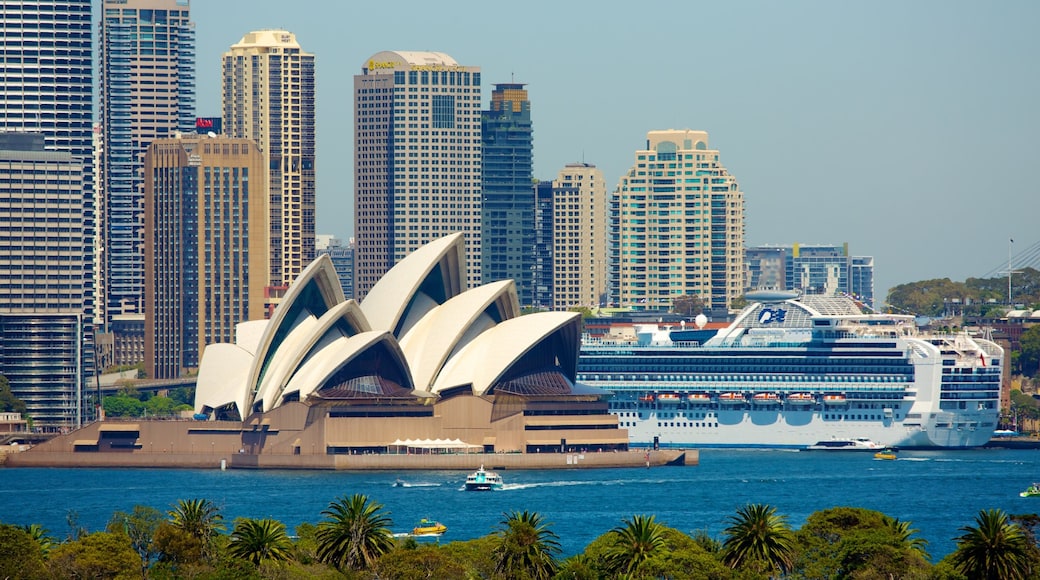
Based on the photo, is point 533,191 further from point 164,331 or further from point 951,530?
point 951,530

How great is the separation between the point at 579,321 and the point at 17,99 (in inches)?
3103

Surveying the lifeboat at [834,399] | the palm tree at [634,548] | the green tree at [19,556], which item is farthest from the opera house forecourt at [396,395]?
the palm tree at [634,548]

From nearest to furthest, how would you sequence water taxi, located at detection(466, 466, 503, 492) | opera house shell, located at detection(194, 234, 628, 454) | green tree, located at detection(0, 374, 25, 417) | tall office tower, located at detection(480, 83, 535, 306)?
water taxi, located at detection(466, 466, 503, 492) → opera house shell, located at detection(194, 234, 628, 454) → green tree, located at detection(0, 374, 25, 417) → tall office tower, located at detection(480, 83, 535, 306)

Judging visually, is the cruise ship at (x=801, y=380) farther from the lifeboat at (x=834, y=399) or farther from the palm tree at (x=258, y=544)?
the palm tree at (x=258, y=544)

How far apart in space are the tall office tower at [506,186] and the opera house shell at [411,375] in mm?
81200

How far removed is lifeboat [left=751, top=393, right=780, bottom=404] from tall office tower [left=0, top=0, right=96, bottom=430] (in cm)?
6341

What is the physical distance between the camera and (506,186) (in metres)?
185

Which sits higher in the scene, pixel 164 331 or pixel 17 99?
pixel 17 99

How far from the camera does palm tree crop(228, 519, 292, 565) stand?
4781cm

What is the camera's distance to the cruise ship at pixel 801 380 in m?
114

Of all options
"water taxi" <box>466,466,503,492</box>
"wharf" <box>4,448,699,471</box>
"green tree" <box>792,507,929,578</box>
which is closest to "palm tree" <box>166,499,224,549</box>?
"green tree" <box>792,507,929,578</box>

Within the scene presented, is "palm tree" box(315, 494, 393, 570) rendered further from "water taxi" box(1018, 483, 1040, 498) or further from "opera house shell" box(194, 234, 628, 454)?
"opera house shell" box(194, 234, 628, 454)

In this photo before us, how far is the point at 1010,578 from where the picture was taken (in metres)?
45.0

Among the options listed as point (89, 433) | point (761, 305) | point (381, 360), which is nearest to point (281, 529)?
point (381, 360)
